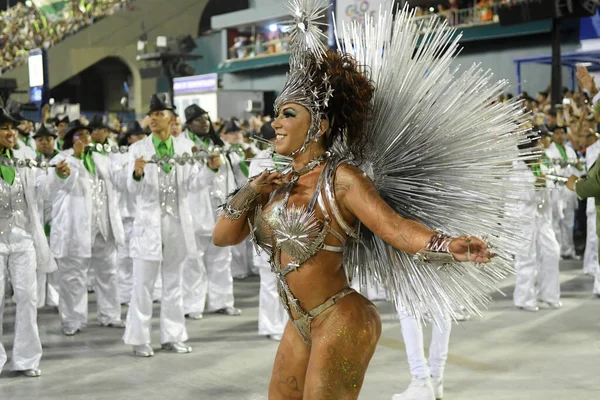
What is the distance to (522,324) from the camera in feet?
24.2

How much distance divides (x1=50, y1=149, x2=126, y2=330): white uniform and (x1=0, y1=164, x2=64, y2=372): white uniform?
120 centimetres

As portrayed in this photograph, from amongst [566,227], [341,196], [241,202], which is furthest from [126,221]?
[341,196]

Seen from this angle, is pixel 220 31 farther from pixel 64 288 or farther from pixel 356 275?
pixel 356 275

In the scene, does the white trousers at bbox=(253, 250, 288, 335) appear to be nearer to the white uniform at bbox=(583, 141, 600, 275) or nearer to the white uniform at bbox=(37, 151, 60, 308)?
the white uniform at bbox=(37, 151, 60, 308)

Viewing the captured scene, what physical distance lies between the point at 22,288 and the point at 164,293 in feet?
3.78

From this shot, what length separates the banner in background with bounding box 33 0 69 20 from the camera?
75.1 ft

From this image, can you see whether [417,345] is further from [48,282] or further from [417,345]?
[48,282]

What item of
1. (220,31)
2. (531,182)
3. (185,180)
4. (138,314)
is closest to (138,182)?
(185,180)

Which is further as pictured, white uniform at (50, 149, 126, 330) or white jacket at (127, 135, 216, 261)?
white uniform at (50, 149, 126, 330)

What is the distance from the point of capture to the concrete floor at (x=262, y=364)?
17.5ft

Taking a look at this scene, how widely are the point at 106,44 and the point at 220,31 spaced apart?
4.11 meters

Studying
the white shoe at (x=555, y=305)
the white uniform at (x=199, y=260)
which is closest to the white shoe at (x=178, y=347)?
the white uniform at (x=199, y=260)

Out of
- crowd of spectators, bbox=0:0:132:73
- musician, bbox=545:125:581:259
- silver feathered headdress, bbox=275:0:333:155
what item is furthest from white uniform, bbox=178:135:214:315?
crowd of spectators, bbox=0:0:132:73

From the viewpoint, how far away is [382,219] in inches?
108
